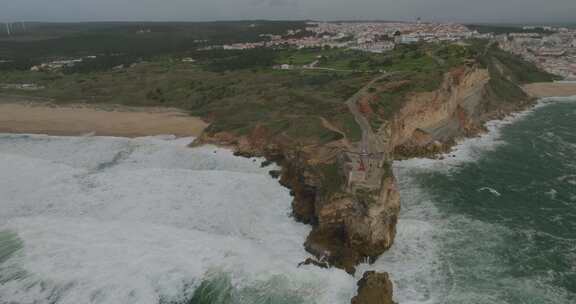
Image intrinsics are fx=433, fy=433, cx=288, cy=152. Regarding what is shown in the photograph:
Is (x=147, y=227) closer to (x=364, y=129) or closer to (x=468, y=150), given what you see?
(x=364, y=129)

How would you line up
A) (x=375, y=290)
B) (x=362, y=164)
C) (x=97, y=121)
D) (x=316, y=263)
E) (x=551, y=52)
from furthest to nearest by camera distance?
(x=551, y=52)
(x=97, y=121)
(x=362, y=164)
(x=316, y=263)
(x=375, y=290)

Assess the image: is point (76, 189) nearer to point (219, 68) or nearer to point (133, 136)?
point (133, 136)

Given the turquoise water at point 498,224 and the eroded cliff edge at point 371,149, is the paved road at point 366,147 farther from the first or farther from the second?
the turquoise water at point 498,224

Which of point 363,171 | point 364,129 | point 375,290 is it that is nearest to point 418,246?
point 363,171

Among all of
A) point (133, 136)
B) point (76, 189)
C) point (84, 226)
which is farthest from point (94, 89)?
point (84, 226)

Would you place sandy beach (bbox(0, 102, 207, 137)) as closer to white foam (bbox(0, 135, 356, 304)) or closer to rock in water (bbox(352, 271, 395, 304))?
white foam (bbox(0, 135, 356, 304))

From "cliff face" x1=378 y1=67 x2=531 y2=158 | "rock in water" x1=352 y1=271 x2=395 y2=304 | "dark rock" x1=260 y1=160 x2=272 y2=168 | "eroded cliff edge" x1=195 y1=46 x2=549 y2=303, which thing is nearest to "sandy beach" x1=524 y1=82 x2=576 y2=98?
"eroded cliff edge" x1=195 y1=46 x2=549 y2=303
